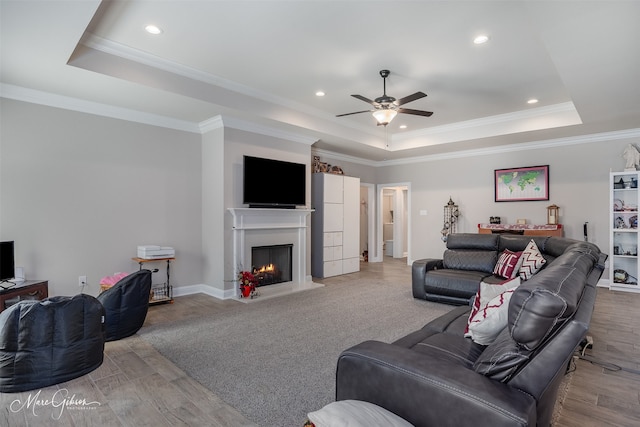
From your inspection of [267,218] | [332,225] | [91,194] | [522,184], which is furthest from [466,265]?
[91,194]

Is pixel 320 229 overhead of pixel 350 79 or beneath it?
beneath

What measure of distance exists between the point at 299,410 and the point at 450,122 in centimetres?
577

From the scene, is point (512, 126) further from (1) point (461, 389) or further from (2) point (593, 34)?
(1) point (461, 389)

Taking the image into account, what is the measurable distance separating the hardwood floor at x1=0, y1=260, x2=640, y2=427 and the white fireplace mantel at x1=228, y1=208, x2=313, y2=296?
2110 millimetres

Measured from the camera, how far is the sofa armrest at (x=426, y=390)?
1180 millimetres

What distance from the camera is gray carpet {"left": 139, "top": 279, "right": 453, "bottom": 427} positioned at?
2297 mm

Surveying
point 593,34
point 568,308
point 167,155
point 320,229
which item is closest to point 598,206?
point 593,34

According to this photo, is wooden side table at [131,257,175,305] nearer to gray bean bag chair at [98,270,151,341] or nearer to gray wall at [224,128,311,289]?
gray wall at [224,128,311,289]

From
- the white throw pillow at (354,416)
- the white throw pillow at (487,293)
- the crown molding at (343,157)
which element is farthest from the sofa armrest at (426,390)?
the crown molding at (343,157)

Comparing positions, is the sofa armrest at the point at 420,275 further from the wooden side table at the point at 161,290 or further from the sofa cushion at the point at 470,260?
the wooden side table at the point at 161,290

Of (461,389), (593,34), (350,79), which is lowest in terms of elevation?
(461,389)

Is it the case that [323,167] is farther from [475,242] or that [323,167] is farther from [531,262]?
[531,262]

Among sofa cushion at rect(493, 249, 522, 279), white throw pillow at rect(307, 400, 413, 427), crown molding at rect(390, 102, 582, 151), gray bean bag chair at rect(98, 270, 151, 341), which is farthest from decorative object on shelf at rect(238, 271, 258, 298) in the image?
crown molding at rect(390, 102, 582, 151)

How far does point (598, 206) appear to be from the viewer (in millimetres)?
5852
